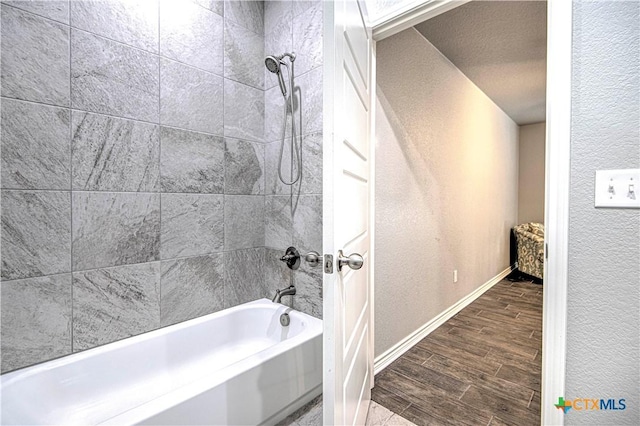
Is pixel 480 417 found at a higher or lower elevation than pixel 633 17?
lower

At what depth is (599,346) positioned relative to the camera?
100cm

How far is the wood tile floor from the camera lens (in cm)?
166

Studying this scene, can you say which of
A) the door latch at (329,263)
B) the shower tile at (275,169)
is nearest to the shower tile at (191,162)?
the shower tile at (275,169)

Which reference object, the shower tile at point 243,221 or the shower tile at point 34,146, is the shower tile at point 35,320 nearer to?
the shower tile at point 34,146

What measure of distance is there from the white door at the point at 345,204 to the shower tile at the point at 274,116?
0.77 m

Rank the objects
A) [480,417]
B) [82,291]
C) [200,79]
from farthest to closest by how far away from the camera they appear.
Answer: [200,79]
[480,417]
[82,291]

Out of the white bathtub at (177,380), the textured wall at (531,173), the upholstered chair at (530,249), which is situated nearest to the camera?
the white bathtub at (177,380)

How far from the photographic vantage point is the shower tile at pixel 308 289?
6.37 ft

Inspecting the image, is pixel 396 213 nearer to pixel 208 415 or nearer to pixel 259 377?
pixel 259 377

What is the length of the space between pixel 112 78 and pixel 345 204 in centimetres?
142

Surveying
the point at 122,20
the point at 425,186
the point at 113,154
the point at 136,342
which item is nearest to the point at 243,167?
the point at 113,154

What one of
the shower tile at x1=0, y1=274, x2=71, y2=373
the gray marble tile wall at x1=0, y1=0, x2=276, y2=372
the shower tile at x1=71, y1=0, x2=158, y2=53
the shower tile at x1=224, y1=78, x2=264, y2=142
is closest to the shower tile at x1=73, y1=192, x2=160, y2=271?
the gray marble tile wall at x1=0, y1=0, x2=276, y2=372

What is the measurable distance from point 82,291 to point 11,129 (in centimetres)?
79

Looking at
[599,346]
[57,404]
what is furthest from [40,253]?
[599,346]
